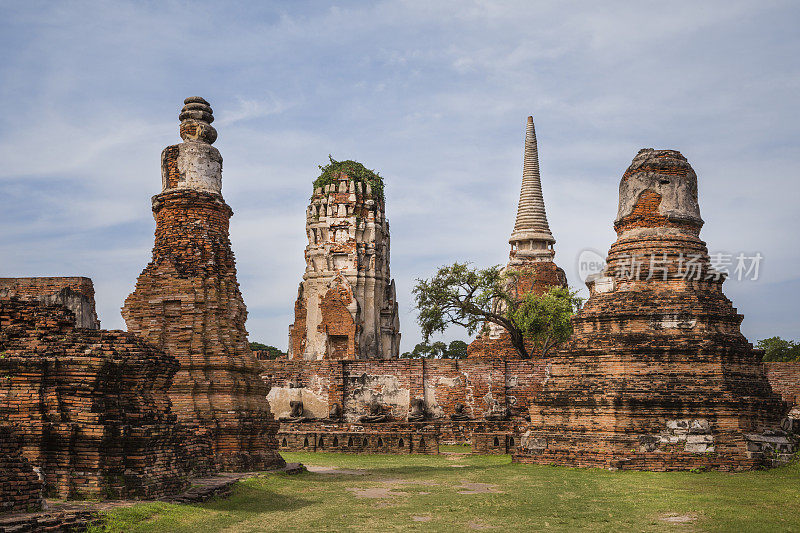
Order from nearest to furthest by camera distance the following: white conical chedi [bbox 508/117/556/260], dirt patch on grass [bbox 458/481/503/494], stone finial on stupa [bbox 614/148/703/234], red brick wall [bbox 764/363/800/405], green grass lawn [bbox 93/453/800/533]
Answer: green grass lawn [bbox 93/453/800/533] < dirt patch on grass [bbox 458/481/503/494] < stone finial on stupa [bbox 614/148/703/234] < red brick wall [bbox 764/363/800/405] < white conical chedi [bbox 508/117/556/260]

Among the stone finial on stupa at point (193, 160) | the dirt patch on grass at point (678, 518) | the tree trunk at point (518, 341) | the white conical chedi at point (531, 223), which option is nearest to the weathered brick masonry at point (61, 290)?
the stone finial on stupa at point (193, 160)

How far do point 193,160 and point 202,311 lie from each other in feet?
8.32

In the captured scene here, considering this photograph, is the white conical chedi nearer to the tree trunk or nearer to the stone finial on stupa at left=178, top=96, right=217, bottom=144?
the tree trunk

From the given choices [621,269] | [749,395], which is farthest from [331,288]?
[749,395]

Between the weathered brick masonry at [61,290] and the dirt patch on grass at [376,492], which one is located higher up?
the weathered brick masonry at [61,290]

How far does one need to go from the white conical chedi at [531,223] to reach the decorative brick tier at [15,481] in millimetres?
31610

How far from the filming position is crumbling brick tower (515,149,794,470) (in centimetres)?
1491

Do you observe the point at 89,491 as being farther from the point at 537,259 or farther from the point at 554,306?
the point at 537,259

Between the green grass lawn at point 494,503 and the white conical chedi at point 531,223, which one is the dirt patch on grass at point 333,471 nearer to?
the green grass lawn at point 494,503

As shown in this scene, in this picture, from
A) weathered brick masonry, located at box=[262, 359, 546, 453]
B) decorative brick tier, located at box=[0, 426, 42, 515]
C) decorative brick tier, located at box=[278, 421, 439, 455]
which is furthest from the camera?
weathered brick masonry, located at box=[262, 359, 546, 453]

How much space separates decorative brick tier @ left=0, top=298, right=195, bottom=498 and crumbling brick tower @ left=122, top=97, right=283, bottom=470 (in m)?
3.48

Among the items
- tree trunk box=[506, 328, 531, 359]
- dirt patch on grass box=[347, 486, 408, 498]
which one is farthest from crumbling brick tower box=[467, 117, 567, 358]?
dirt patch on grass box=[347, 486, 408, 498]

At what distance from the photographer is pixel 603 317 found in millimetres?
16188

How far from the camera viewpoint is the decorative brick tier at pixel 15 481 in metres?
8.14
